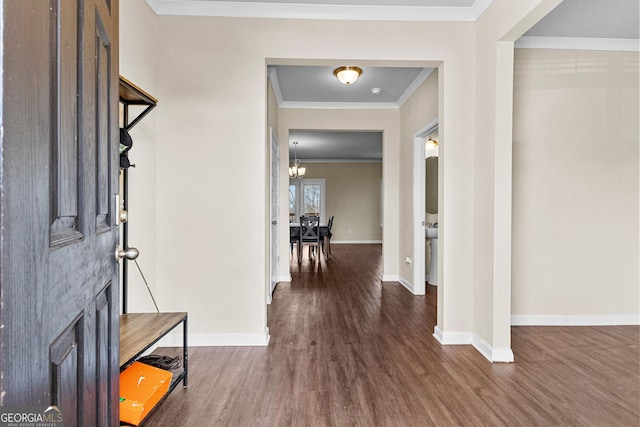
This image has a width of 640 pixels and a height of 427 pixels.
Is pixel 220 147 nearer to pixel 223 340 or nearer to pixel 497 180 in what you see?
pixel 223 340

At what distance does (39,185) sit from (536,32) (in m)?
3.92

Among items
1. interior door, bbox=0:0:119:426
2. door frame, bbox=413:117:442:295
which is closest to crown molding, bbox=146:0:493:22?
door frame, bbox=413:117:442:295

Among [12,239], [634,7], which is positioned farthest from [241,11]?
[634,7]

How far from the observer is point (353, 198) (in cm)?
1115

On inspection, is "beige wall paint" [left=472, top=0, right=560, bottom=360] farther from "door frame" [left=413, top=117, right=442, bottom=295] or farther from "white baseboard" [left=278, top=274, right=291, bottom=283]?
"white baseboard" [left=278, top=274, right=291, bottom=283]

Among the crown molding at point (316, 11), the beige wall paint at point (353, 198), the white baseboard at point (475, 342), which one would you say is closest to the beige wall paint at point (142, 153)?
the crown molding at point (316, 11)

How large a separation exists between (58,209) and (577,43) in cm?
430

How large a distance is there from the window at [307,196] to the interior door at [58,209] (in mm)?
10204

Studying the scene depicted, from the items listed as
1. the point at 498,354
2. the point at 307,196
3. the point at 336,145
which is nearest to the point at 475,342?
the point at 498,354

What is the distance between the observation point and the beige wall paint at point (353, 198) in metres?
11.1

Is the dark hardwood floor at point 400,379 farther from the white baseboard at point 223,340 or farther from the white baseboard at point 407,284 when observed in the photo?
the white baseboard at point 407,284

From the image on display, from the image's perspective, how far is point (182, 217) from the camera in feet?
9.18

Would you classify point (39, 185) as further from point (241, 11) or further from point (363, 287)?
point (363, 287)

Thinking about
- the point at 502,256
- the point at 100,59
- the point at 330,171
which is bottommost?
the point at 502,256
